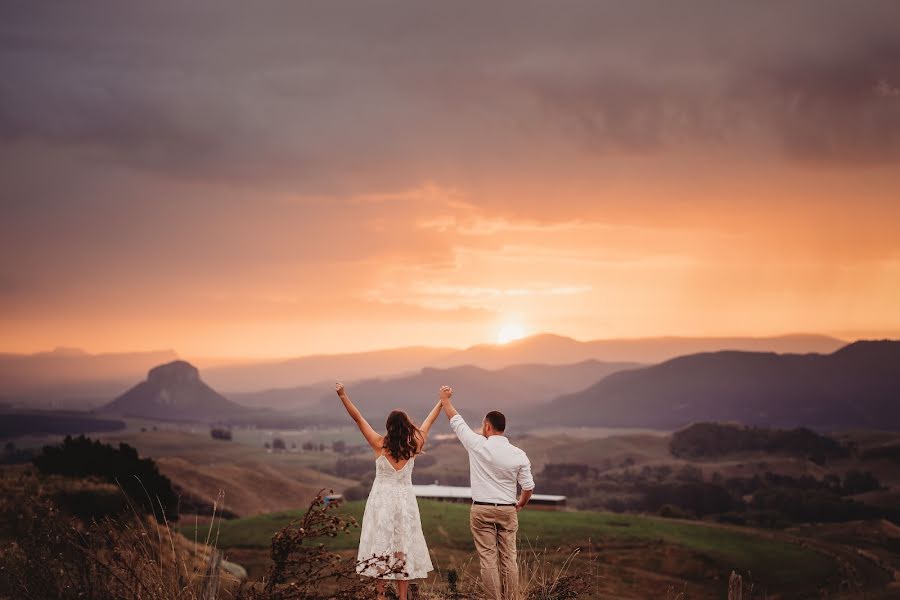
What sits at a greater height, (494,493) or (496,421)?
(496,421)

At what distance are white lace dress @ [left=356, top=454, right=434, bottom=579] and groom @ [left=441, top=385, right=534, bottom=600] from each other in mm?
871

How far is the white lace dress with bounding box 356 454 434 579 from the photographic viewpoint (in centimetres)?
1026

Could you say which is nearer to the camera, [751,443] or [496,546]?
[496,546]

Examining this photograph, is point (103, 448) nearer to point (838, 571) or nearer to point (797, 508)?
point (838, 571)

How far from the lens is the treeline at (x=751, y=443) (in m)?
158

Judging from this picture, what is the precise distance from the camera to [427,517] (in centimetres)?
4081

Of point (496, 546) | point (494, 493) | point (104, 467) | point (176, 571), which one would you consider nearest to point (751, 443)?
point (104, 467)

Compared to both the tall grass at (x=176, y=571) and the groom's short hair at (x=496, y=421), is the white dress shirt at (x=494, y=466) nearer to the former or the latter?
→ the groom's short hair at (x=496, y=421)

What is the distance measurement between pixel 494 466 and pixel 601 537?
31.6 m

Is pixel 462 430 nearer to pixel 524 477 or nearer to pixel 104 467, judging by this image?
pixel 524 477

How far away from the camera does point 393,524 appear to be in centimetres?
1031

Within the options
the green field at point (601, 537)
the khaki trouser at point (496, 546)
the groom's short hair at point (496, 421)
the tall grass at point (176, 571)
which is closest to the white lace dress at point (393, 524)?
the tall grass at point (176, 571)

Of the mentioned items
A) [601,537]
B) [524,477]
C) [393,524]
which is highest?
[524,477]

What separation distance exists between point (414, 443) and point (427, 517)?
32.1 metres
